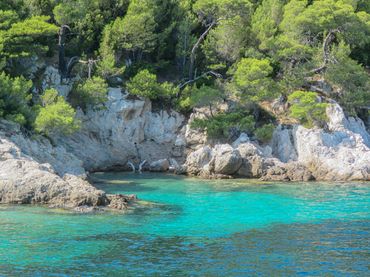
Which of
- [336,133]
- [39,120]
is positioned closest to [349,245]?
[39,120]

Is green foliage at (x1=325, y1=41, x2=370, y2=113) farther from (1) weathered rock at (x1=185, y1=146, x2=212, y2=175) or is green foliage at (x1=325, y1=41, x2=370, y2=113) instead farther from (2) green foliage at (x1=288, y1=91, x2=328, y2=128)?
(1) weathered rock at (x1=185, y1=146, x2=212, y2=175)

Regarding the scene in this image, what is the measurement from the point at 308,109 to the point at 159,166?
37.5 ft

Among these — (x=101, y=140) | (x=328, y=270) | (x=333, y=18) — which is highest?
(x=333, y=18)

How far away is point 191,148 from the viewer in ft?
155

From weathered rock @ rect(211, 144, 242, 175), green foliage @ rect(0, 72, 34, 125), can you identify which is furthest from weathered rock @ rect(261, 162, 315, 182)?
green foliage @ rect(0, 72, 34, 125)

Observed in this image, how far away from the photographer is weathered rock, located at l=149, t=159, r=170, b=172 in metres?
45.3

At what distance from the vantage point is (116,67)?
4925 centimetres

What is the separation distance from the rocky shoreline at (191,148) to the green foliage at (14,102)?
4.01 ft

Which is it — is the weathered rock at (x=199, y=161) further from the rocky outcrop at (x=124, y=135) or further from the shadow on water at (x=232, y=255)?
the shadow on water at (x=232, y=255)

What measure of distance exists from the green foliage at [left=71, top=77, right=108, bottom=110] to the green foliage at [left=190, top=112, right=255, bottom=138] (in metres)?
7.18

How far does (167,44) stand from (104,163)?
1408cm

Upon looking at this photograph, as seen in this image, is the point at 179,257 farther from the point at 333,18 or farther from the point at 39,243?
the point at 333,18

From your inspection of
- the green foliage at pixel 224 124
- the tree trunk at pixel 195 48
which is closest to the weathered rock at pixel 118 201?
the green foliage at pixel 224 124

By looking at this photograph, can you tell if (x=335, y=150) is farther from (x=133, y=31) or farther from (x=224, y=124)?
(x=133, y=31)
